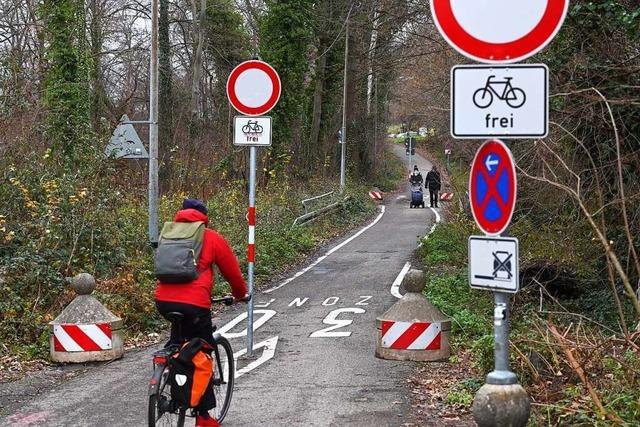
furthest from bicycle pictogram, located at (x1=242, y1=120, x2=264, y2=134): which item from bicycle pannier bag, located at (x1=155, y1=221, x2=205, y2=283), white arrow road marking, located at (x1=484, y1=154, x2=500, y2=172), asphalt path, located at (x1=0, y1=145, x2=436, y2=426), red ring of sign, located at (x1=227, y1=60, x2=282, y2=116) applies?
white arrow road marking, located at (x1=484, y1=154, x2=500, y2=172)

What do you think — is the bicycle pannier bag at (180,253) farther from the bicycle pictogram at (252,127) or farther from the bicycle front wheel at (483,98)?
the bicycle pictogram at (252,127)

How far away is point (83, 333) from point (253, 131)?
3102 millimetres

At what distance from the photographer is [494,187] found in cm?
430

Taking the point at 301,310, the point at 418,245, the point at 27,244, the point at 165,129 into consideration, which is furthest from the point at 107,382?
the point at 165,129

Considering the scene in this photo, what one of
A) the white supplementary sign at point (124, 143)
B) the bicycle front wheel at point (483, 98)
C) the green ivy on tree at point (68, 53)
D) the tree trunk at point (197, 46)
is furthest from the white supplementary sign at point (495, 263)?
the tree trunk at point (197, 46)

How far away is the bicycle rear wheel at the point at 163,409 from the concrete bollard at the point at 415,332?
3439 mm

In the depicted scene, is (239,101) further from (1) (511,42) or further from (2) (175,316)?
(1) (511,42)

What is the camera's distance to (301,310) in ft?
45.4

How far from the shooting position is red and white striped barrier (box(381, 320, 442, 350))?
930 centimetres

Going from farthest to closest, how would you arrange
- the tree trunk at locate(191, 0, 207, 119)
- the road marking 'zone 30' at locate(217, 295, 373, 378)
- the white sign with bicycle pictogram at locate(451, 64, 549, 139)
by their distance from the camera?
the tree trunk at locate(191, 0, 207, 119) → the road marking 'zone 30' at locate(217, 295, 373, 378) → the white sign with bicycle pictogram at locate(451, 64, 549, 139)

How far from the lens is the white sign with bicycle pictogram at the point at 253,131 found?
998 centimetres

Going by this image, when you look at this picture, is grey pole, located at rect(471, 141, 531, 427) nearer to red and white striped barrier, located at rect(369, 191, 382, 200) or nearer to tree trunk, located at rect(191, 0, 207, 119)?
tree trunk, located at rect(191, 0, 207, 119)

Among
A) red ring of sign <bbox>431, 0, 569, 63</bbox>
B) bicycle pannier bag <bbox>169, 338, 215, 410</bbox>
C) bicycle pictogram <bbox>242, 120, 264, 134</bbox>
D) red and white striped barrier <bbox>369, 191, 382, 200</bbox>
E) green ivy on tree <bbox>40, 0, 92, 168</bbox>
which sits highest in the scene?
green ivy on tree <bbox>40, 0, 92, 168</bbox>

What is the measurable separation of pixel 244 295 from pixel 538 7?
3.84m
